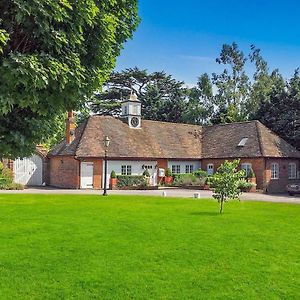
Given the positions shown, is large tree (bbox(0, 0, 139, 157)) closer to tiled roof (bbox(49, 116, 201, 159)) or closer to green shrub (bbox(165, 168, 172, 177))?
tiled roof (bbox(49, 116, 201, 159))

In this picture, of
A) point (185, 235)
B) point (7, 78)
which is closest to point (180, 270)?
point (185, 235)

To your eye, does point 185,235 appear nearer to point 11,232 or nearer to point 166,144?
point 11,232

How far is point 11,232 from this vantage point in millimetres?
13156

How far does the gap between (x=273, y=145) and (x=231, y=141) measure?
422 cm

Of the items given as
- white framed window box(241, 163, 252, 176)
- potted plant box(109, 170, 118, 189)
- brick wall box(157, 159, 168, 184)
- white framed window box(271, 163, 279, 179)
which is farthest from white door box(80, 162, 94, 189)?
white framed window box(271, 163, 279, 179)

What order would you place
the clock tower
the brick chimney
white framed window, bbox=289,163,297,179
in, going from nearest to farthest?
white framed window, bbox=289,163,297,179, the brick chimney, the clock tower

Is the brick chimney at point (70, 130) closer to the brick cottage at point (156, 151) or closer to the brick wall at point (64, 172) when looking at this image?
the brick cottage at point (156, 151)

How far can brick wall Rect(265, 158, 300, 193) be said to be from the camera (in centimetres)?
3603

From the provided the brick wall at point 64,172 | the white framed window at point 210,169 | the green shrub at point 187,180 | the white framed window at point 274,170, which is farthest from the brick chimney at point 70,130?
the white framed window at point 274,170

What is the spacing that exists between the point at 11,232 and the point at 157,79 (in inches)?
2003

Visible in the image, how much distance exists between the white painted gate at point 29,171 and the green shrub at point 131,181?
9.42 m

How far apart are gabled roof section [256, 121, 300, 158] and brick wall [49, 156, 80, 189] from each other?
54.2ft

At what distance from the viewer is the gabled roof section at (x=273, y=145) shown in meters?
36.6

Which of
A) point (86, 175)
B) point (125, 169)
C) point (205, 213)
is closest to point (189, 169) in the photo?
point (125, 169)
